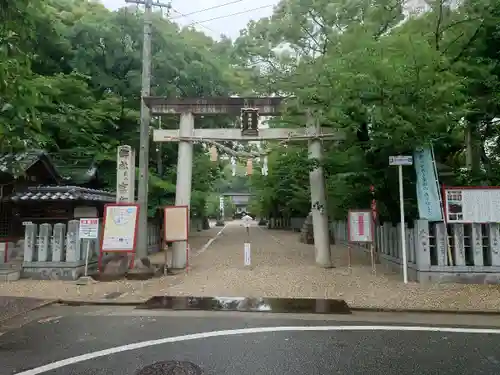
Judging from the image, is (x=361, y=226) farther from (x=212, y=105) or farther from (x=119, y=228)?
(x=119, y=228)

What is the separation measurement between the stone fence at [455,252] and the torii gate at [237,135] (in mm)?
3572

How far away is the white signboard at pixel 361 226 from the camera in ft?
38.0

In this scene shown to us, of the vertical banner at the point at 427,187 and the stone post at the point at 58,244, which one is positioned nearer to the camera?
the vertical banner at the point at 427,187

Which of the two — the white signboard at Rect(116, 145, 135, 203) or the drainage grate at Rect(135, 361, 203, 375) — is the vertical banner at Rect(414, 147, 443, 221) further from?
the white signboard at Rect(116, 145, 135, 203)

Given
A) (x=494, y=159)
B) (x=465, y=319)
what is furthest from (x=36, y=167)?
(x=494, y=159)

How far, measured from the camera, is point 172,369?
15.0 ft

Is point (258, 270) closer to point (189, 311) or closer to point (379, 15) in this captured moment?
point (189, 311)

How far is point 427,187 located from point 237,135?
643 cm

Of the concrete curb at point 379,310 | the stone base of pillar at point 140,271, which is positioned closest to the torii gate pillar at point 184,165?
the stone base of pillar at point 140,271

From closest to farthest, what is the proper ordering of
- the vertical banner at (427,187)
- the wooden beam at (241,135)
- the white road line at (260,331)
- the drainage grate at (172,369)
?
the drainage grate at (172,369) → the white road line at (260,331) → the vertical banner at (427,187) → the wooden beam at (241,135)

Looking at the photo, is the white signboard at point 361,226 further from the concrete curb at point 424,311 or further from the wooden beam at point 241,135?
the concrete curb at point 424,311

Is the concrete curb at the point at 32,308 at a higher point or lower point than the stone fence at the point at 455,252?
lower

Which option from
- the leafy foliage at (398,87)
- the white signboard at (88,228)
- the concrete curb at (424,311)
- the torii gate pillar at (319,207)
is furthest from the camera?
the torii gate pillar at (319,207)

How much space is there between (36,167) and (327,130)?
38.3ft
